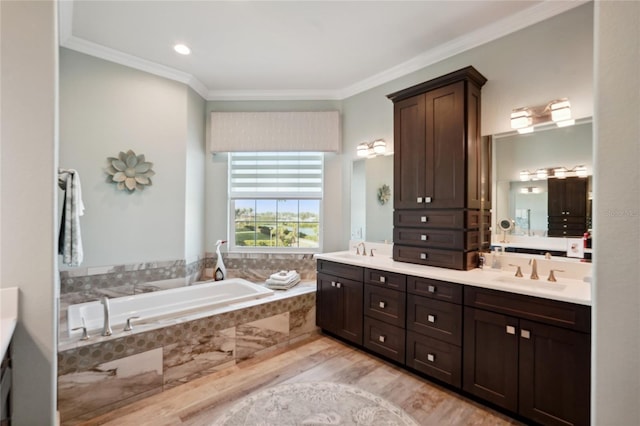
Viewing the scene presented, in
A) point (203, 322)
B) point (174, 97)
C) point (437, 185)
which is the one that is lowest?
point (203, 322)

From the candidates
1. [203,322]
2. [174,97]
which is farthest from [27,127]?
[174,97]

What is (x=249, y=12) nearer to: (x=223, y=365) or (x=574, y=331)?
(x=223, y=365)

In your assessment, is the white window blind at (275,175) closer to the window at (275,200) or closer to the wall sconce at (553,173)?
the window at (275,200)

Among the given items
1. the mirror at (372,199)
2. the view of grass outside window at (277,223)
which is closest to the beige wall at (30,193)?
the view of grass outside window at (277,223)

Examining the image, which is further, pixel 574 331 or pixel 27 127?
pixel 574 331

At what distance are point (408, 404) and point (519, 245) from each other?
1491 millimetres

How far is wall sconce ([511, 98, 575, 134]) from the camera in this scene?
202cm

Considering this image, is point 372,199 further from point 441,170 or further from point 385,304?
point 385,304

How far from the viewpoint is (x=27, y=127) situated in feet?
3.94

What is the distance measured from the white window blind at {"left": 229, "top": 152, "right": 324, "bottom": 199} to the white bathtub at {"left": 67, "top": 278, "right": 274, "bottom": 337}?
3.84 ft

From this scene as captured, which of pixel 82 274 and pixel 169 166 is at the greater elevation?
pixel 169 166

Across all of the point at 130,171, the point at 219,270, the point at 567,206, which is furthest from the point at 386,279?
the point at 130,171

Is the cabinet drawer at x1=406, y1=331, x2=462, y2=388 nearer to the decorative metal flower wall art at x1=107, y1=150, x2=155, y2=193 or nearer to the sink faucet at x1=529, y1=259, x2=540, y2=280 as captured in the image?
the sink faucet at x1=529, y1=259, x2=540, y2=280

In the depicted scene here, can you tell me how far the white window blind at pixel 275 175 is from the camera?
3.74 m
